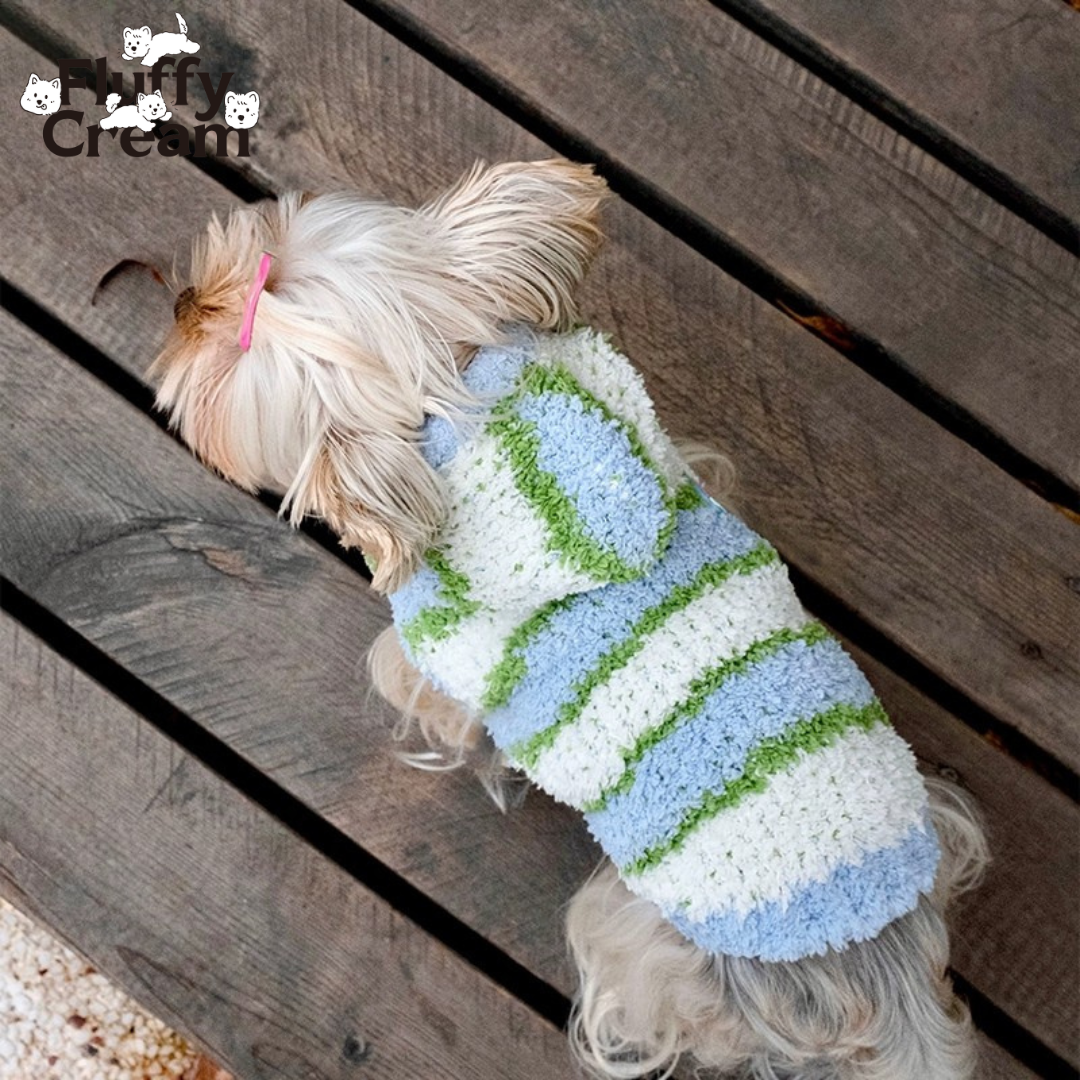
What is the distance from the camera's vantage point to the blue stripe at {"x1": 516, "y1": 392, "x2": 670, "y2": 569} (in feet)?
3.34

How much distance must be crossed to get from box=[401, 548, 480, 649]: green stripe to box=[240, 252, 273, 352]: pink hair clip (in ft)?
0.84

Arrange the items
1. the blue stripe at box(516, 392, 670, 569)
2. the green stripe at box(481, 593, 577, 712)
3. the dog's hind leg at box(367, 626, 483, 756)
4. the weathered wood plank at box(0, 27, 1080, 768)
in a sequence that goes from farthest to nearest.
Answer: the weathered wood plank at box(0, 27, 1080, 768) → the dog's hind leg at box(367, 626, 483, 756) → the green stripe at box(481, 593, 577, 712) → the blue stripe at box(516, 392, 670, 569)

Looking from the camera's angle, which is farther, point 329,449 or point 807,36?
point 807,36

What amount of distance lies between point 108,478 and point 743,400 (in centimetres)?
83

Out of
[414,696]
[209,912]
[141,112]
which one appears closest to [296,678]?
[414,696]

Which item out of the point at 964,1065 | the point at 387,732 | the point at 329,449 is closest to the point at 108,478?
the point at 387,732

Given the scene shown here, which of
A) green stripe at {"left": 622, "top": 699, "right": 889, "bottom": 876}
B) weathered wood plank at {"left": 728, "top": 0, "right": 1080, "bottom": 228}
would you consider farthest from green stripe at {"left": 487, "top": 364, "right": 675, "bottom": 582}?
weathered wood plank at {"left": 728, "top": 0, "right": 1080, "bottom": 228}

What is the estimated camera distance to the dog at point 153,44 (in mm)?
1540

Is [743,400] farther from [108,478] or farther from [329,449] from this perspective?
[108,478]

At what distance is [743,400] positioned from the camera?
5.02ft

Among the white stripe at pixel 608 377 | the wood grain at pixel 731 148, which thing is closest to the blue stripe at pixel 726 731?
the white stripe at pixel 608 377

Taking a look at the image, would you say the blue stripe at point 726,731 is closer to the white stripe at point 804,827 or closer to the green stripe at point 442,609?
the white stripe at point 804,827

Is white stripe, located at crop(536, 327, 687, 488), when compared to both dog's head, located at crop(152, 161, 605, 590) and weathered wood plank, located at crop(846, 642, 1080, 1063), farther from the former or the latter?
weathered wood plank, located at crop(846, 642, 1080, 1063)

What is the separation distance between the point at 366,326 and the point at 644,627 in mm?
377
